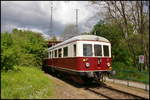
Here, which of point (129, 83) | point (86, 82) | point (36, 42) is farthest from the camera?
point (36, 42)

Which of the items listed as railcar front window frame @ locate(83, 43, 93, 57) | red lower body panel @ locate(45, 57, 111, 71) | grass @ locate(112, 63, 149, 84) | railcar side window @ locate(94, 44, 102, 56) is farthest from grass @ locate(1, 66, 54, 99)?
grass @ locate(112, 63, 149, 84)

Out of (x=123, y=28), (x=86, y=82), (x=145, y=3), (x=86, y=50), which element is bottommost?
(x=86, y=82)

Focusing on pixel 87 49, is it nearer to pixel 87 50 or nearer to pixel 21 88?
pixel 87 50

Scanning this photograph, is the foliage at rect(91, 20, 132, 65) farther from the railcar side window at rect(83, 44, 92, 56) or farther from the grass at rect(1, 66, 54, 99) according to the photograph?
the grass at rect(1, 66, 54, 99)

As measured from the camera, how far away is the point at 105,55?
16062mm

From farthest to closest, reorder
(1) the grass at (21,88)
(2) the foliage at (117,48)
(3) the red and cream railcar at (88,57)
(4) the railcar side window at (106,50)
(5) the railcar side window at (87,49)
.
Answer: (2) the foliage at (117,48) < (4) the railcar side window at (106,50) < (5) the railcar side window at (87,49) < (3) the red and cream railcar at (88,57) < (1) the grass at (21,88)

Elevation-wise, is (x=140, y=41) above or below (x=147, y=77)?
above

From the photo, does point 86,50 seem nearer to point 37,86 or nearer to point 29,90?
point 37,86

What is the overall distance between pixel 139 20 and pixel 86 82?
7.53 m

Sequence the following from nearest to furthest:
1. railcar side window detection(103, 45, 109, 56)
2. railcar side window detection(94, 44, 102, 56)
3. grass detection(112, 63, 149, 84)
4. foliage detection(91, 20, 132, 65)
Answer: grass detection(112, 63, 149, 84)
railcar side window detection(94, 44, 102, 56)
railcar side window detection(103, 45, 109, 56)
foliage detection(91, 20, 132, 65)

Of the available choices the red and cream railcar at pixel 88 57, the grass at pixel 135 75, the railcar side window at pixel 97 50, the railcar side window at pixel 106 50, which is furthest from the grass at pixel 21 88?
the grass at pixel 135 75

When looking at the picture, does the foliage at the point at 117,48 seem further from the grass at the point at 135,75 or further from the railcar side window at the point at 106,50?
the railcar side window at the point at 106,50

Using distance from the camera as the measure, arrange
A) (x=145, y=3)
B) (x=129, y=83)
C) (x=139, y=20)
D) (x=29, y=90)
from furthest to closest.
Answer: (x=139, y=20) < (x=145, y=3) < (x=129, y=83) < (x=29, y=90)

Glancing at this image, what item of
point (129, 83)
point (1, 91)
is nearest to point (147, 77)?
point (129, 83)
